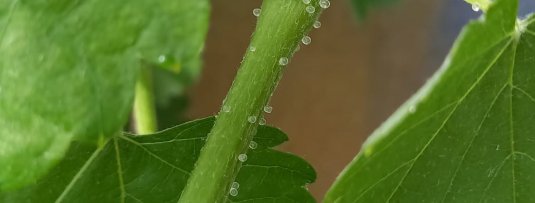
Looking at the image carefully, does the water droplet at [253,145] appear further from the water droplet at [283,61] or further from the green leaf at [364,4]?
the green leaf at [364,4]

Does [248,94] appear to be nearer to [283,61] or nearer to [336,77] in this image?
[283,61]

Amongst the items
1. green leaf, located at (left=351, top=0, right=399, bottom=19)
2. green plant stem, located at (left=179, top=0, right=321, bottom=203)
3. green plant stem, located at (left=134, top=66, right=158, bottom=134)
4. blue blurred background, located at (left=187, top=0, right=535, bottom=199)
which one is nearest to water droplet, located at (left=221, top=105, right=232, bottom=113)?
green plant stem, located at (left=179, top=0, right=321, bottom=203)

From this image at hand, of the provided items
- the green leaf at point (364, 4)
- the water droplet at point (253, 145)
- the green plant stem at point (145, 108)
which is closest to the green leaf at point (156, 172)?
the water droplet at point (253, 145)

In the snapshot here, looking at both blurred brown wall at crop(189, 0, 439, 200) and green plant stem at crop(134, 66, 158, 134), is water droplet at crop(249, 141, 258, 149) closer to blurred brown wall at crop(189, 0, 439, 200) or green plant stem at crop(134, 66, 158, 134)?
green plant stem at crop(134, 66, 158, 134)

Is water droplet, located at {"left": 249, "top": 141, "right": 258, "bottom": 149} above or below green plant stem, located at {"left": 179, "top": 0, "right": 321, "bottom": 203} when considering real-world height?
below

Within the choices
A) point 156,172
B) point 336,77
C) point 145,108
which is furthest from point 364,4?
point 156,172

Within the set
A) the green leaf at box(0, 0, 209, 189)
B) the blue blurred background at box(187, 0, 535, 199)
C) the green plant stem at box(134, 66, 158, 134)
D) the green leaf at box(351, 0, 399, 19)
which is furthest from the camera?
the blue blurred background at box(187, 0, 535, 199)

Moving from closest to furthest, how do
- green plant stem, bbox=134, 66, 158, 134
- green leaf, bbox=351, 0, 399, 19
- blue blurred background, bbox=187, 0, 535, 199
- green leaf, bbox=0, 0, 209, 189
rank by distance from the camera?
green leaf, bbox=0, 0, 209, 189
green plant stem, bbox=134, 66, 158, 134
green leaf, bbox=351, 0, 399, 19
blue blurred background, bbox=187, 0, 535, 199

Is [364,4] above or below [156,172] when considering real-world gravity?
above
